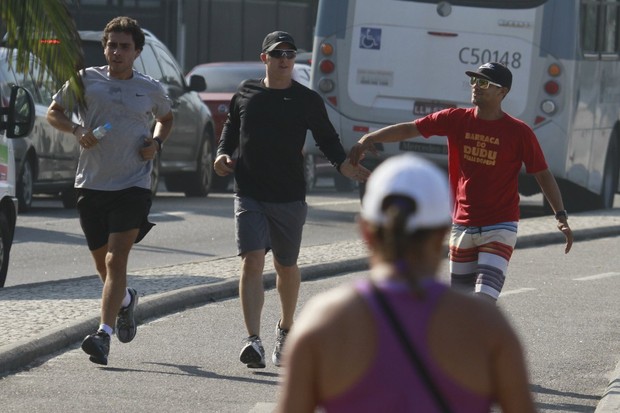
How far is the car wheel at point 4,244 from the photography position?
40.5 ft

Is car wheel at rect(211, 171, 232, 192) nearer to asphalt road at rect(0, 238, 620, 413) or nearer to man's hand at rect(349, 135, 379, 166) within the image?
asphalt road at rect(0, 238, 620, 413)

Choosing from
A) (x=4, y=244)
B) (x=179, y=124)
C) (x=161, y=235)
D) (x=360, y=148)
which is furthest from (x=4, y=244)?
(x=179, y=124)

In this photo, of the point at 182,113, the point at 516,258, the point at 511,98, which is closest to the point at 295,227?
the point at 516,258

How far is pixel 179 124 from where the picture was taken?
21.7 meters

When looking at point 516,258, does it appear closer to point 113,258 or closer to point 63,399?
point 113,258

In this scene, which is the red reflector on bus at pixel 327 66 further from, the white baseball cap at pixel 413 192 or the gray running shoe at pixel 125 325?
the white baseball cap at pixel 413 192

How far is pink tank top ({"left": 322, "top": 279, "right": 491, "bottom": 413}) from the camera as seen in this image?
125 inches

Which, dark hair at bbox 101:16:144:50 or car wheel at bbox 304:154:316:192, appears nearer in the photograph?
dark hair at bbox 101:16:144:50

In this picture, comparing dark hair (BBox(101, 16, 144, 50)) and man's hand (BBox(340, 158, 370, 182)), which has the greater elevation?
dark hair (BBox(101, 16, 144, 50))

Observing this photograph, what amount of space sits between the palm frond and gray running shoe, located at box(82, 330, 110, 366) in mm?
1867

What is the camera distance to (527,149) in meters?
8.34

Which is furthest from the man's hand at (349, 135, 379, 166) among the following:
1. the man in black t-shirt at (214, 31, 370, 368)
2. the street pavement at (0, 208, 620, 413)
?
the street pavement at (0, 208, 620, 413)

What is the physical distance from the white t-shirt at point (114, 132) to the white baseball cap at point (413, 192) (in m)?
5.92

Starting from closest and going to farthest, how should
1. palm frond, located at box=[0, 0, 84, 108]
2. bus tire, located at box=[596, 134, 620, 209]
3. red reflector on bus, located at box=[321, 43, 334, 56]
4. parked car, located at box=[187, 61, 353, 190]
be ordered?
palm frond, located at box=[0, 0, 84, 108] < red reflector on bus, located at box=[321, 43, 334, 56] < bus tire, located at box=[596, 134, 620, 209] < parked car, located at box=[187, 61, 353, 190]
